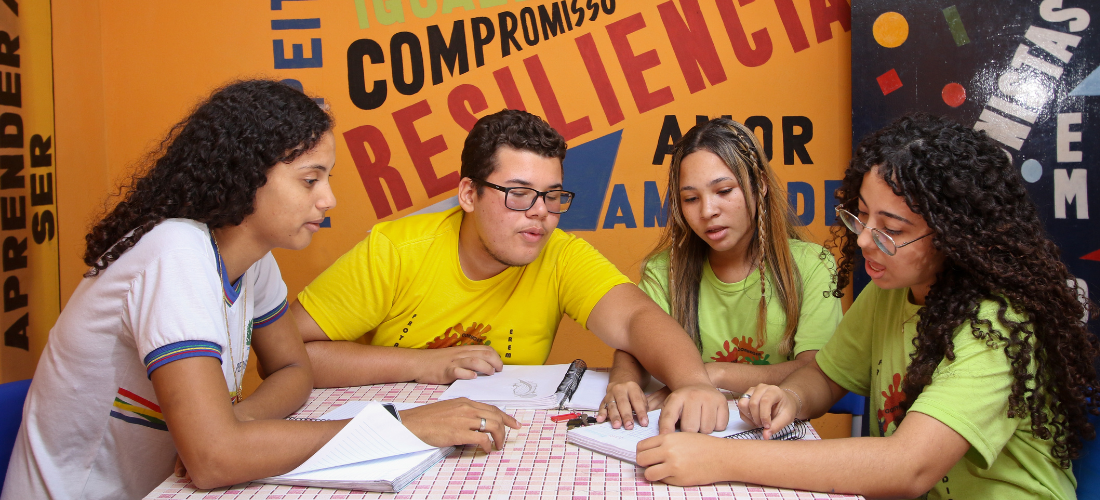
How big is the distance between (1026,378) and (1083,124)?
6.21ft

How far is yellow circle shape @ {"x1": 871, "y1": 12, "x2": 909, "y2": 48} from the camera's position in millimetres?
2793

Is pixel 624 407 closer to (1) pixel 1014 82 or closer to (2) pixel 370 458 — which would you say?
(2) pixel 370 458

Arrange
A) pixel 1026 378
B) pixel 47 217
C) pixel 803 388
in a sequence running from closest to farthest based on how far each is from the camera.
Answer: pixel 1026 378 < pixel 803 388 < pixel 47 217

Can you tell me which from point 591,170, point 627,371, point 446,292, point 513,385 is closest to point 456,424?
point 513,385

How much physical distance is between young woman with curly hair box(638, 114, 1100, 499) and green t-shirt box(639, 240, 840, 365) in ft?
1.63

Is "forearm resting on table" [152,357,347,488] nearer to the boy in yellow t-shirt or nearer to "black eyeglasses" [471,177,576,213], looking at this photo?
the boy in yellow t-shirt

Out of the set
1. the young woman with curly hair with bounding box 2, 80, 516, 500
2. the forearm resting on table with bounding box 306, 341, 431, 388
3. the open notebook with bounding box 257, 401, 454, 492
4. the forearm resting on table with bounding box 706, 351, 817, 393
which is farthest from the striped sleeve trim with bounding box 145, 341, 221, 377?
the forearm resting on table with bounding box 706, 351, 817, 393

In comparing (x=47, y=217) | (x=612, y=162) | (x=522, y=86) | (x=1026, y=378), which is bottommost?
(x=1026, y=378)

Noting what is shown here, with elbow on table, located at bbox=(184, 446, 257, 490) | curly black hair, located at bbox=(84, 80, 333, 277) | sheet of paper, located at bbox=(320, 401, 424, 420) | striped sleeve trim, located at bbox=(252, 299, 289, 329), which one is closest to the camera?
elbow on table, located at bbox=(184, 446, 257, 490)

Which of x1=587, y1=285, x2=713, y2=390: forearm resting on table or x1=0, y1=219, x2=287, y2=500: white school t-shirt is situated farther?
x1=587, y1=285, x2=713, y2=390: forearm resting on table

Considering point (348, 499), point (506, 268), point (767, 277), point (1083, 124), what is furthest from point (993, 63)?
point (348, 499)

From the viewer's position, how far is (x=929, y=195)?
1.34 meters

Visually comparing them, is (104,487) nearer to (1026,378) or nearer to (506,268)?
(506,268)

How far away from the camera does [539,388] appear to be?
1.68 m
